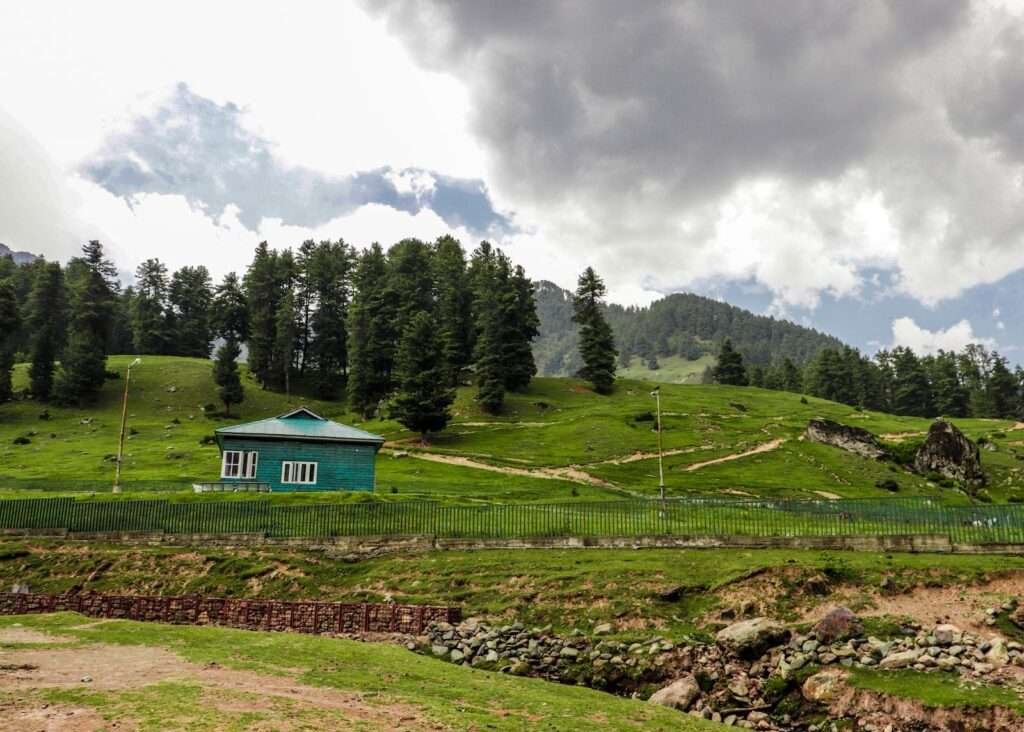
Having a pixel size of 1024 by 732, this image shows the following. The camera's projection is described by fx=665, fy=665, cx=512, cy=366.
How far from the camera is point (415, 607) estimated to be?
2464 centimetres

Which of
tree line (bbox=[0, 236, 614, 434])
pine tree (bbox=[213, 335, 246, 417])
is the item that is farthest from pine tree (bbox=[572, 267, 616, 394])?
pine tree (bbox=[213, 335, 246, 417])

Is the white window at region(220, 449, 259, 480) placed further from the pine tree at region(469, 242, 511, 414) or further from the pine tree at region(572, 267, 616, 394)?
the pine tree at region(572, 267, 616, 394)

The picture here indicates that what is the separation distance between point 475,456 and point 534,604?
145 feet

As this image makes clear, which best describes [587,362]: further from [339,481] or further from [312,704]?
[312,704]

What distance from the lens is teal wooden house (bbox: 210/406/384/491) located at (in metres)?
50.4

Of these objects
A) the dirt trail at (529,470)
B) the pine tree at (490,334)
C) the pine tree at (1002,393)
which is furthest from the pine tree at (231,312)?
the pine tree at (1002,393)

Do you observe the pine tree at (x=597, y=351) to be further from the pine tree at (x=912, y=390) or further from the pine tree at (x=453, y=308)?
the pine tree at (x=912, y=390)

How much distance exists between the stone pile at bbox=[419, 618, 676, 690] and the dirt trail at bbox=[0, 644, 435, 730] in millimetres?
7325

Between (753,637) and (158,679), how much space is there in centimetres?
1612

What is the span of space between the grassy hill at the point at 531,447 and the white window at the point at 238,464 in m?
4.01

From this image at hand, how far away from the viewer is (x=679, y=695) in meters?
17.9

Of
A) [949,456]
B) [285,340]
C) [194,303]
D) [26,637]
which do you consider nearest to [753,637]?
[26,637]

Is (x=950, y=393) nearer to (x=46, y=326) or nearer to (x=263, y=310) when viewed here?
(x=263, y=310)

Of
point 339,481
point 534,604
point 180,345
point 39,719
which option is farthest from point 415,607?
point 180,345
